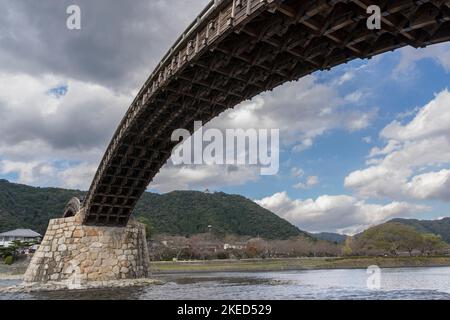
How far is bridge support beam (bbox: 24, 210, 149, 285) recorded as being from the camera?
3697 centimetres

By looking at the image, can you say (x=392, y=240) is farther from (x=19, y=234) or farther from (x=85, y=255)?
(x=19, y=234)

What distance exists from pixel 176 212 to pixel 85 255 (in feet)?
312

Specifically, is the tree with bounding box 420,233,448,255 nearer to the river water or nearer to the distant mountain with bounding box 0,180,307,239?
the distant mountain with bounding box 0,180,307,239

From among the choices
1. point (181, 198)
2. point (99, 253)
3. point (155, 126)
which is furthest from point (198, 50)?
point (181, 198)

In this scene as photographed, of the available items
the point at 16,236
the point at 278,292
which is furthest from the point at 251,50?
the point at 16,236

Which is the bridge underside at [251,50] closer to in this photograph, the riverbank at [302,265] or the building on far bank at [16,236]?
the riverbank at [302,265]

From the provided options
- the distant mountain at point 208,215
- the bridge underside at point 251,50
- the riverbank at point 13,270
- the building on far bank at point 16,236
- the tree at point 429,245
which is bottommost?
the riverbank at point 13,270

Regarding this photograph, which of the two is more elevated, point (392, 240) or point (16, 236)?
point (16, 236)

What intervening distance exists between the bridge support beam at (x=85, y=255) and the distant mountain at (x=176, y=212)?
73751 millimetres

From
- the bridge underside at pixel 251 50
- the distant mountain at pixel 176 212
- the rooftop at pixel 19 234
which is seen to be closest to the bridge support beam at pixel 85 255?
the bridge underside at pixel 251 50

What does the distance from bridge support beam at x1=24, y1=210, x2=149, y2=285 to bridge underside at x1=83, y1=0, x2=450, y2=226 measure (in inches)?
320

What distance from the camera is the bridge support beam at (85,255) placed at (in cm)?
3697

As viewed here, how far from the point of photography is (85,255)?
123 feet

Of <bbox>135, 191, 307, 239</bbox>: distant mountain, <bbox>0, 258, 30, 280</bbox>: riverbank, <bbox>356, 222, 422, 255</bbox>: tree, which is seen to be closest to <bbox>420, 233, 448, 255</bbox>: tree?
<bbox>356, 222, 422, 255</bbox>: tree
